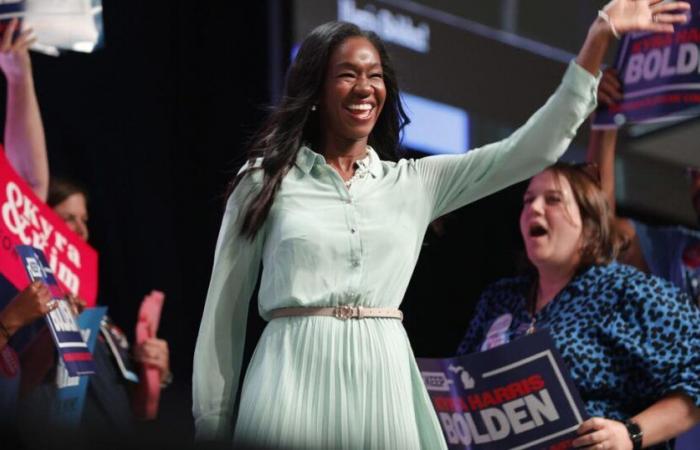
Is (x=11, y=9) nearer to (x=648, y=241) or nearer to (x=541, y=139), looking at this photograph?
(x=541, y=139)

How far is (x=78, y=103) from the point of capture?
143 inches

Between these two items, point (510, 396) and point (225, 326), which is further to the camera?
point (510, 396)

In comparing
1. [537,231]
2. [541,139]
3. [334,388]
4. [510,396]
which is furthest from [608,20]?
[537,231]

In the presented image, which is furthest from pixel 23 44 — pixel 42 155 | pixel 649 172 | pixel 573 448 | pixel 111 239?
pixel 649 172

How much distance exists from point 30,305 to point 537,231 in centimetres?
118

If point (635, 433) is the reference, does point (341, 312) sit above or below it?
above

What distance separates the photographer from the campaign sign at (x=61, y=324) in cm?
234

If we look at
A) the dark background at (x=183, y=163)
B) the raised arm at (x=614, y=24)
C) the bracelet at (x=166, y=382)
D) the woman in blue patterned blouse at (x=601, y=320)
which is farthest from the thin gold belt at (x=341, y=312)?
the dark background at (x=183, y=163)

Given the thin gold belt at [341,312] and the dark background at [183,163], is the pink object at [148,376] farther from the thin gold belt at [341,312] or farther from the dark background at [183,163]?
the thin gold belt at [341,312]

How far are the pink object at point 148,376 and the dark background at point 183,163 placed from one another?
45 cm

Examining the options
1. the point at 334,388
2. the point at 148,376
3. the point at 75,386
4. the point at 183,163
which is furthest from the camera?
the point at 183,163

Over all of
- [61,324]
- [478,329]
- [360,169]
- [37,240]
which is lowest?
[478,329]

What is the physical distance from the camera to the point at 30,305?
7.84 feet

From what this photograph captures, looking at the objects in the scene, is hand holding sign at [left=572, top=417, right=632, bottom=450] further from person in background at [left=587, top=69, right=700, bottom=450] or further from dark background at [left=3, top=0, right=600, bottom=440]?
dark background at [left=3, top=0, right=600, bottom=440]
